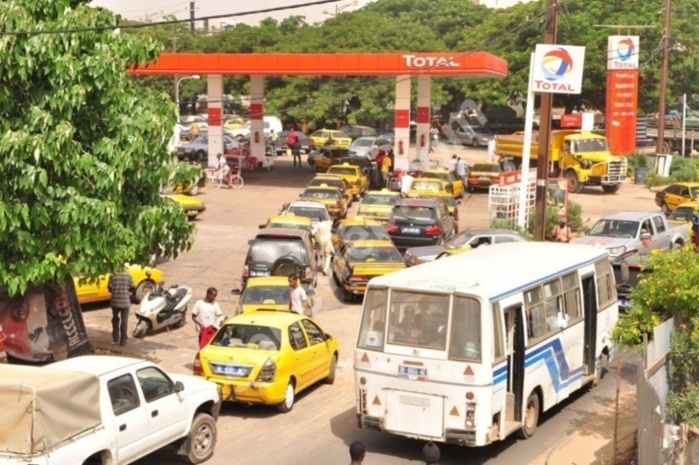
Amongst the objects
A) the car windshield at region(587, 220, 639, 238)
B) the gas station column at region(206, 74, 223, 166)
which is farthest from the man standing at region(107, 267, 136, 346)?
the gas station column at region(206, 74, 223, 166)

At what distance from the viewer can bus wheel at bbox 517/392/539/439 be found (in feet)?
52.2

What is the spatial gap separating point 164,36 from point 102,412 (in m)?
76.7

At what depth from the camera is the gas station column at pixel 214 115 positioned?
49531 millimetres

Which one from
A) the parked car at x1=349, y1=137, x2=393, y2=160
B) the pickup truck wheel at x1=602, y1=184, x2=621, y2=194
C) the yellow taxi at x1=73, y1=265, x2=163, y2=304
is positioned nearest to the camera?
the yellow taxi at x1=73, y1=265, x2=163, y2=304

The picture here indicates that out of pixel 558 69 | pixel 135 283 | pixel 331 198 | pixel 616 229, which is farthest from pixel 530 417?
pixel 331 198

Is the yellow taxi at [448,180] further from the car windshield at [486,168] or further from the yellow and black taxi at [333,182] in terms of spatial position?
the yellow and black taxi at [333,182]

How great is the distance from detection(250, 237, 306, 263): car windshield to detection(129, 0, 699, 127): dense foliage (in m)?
37.6

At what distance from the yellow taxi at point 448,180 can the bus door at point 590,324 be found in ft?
78.7

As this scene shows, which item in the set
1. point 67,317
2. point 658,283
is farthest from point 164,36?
point 658,283

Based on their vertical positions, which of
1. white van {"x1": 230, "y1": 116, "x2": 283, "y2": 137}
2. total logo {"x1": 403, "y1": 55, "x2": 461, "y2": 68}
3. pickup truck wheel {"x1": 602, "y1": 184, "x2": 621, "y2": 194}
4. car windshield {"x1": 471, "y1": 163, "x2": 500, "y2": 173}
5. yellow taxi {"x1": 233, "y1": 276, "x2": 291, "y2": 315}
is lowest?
pickup truck wheel {"x1": 602, "y1": 184, "x2": 621, "y2": 194}

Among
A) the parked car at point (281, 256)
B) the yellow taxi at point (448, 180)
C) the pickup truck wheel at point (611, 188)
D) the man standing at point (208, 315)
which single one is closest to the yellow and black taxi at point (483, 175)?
the yellow taxi at point (448, 180)

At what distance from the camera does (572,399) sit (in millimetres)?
18641

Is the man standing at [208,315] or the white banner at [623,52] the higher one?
the white banner at [623,52]

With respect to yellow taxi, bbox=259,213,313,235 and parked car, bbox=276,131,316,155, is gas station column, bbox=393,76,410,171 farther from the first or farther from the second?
yellow taxi, bbox=259,213,313,235
